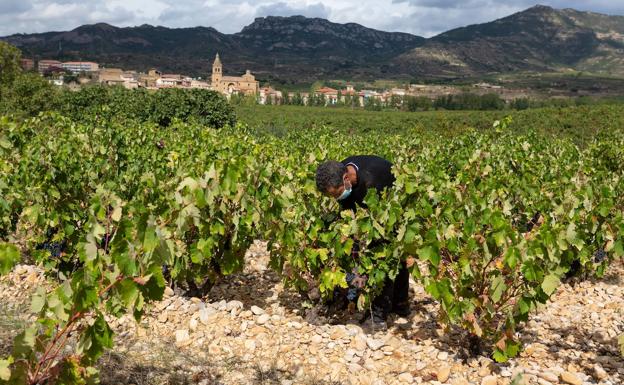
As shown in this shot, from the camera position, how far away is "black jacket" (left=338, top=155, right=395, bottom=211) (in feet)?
15.5

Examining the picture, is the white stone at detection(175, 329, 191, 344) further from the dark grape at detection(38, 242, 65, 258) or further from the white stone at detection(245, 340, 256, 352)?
the dark grape at detection(38, 242, 65, 258)

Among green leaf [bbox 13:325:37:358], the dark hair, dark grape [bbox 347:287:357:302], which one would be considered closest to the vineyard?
green leaf [bbox 13:325:37:358]

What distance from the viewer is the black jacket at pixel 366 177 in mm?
4727

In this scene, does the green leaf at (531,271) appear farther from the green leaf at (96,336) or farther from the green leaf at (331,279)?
the green leaf at (96,336)

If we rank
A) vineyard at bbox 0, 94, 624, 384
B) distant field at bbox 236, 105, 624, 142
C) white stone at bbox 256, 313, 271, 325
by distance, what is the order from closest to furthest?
vineyard at bbox 0, 94, 624, 384, white stone at bbox 256, 313, 271, 325, distant field at bbox 236, 105, 624, 142

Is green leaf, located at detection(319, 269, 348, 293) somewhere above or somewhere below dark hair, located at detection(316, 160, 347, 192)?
below

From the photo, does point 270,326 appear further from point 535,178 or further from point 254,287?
point 535,178

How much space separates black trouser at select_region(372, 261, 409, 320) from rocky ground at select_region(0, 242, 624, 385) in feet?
0.57

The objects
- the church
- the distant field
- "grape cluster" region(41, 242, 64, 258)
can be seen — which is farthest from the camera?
the church

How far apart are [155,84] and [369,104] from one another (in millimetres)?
81753

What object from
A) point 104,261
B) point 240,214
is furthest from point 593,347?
point 104,261

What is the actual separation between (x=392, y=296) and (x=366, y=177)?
53.9 inches

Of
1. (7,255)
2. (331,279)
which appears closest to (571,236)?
(331,279)

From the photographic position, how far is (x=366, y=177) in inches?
187
